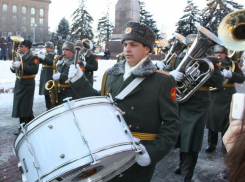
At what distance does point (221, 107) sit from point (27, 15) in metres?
81.0

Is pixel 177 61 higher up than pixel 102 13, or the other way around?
pixel 102 13

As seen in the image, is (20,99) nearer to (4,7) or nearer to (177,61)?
(177,61)

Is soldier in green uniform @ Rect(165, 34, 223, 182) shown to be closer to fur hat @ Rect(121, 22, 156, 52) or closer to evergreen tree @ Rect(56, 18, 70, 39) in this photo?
fur hat @ Rect(121, 22, 156, 52)

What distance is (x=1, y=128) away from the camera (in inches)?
272

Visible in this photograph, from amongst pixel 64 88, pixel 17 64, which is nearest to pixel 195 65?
pixel 64 88

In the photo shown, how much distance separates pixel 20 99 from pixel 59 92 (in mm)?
1094

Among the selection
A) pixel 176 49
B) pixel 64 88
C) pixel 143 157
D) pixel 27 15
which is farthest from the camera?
pixel 27 15

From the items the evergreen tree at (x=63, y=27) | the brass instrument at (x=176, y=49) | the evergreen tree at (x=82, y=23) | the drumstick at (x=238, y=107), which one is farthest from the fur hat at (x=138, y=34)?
the evergreen tree at (x=63, y=27)

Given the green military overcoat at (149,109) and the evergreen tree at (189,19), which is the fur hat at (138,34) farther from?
the evergreen tree at (189,19)

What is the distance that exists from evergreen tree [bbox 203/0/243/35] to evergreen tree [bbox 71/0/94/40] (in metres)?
20.1

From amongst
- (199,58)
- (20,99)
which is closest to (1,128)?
(20,99)

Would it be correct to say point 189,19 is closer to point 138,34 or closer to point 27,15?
point 138,34

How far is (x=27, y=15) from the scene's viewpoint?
260 ft

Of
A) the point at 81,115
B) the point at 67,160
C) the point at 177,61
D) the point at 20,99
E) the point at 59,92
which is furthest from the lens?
the point at 20,99
